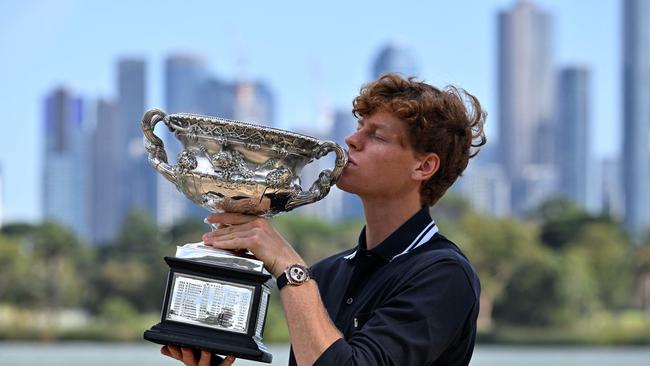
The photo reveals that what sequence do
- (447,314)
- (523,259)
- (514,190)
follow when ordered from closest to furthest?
(447,314), (523,259), (514,190)

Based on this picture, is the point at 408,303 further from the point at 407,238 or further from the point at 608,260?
the point at 608,260

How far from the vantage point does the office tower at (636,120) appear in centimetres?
18088

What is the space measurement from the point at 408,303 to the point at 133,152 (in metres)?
187

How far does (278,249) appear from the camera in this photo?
3.60 m

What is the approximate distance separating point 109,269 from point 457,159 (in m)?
76.6

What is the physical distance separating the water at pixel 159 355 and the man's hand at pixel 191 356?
4681cm

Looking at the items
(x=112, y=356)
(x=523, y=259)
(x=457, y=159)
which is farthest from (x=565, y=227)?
(x=457, y=159)

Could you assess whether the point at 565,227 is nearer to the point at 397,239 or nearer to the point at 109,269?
the point at 109,269

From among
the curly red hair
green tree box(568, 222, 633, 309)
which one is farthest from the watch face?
green tree box(568, 222, 633, 309)

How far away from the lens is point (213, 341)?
3.65m

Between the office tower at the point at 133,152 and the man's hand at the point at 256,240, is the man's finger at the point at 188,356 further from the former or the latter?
the office tower at the point at 133,152

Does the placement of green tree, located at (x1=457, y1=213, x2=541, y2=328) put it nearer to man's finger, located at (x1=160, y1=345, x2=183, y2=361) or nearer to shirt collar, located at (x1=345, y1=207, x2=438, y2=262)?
shirt collar, located at (x1=345, y1=207, x2=438, y2=262)

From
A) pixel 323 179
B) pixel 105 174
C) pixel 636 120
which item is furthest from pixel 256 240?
pixel 105 174

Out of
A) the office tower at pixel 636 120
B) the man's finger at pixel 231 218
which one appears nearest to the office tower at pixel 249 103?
the office tower at pixel 636 120
